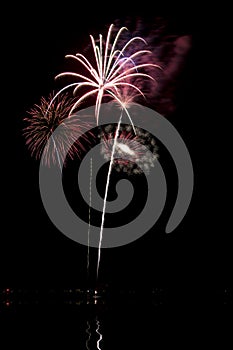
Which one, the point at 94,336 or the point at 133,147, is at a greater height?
the point at 133,147

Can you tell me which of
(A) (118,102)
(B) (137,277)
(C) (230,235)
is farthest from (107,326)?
(C) (230,235)

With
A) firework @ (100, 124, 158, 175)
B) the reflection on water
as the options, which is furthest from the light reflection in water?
firework @ (100, 124, 158, 175)

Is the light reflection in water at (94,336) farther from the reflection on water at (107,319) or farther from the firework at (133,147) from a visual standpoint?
the firework at (133,147)

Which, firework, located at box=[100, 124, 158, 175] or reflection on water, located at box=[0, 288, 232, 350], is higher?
firework, located at box=[100, 124, 158, 175]

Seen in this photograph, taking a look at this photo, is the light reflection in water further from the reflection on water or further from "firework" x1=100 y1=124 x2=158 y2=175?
"firework" x1=100 y1=124 x2=158 y2=175

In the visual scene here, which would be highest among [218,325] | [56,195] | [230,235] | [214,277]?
[56,195]

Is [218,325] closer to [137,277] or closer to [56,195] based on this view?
[137,277]

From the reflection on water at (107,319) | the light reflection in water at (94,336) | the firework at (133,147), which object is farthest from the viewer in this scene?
the firework at (133,147)

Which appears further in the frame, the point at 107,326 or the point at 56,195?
the point at 56,195

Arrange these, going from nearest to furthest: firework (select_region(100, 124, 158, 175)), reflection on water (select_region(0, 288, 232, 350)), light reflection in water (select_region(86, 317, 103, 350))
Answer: light reflection in water (select_region(86, 317, 103, 350)) → reflection on water (select_region(0, 288, 232, 350)) → firework (select_region(100, 124, 158, 175))

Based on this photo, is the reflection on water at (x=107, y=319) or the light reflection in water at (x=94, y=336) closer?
the light reflection in water at (x=94, y=336)

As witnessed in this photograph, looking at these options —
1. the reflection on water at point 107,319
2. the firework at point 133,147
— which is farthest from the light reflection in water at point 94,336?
the firework at point 133,147
